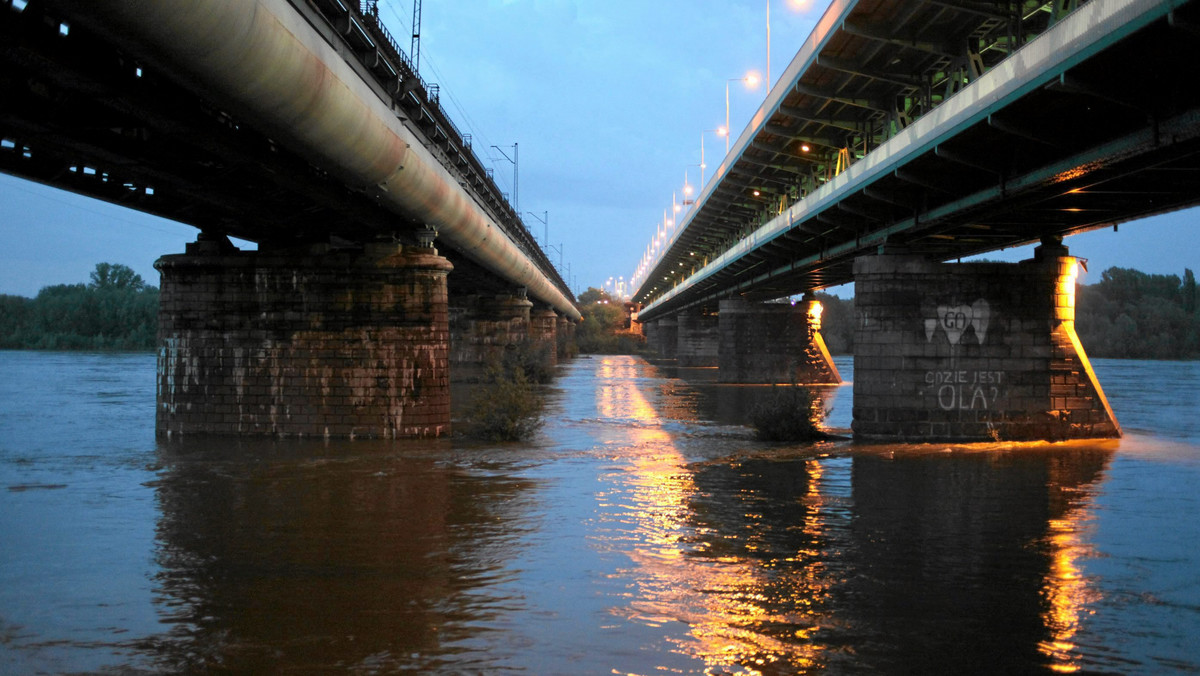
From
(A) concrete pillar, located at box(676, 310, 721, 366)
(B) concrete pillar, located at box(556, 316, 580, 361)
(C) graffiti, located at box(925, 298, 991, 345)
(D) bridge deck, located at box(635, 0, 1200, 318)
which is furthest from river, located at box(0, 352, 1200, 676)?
(B) concrete pillar, located at box(556, 316, 580, 361)

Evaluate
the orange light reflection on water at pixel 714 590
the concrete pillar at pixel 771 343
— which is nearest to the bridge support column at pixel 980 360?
the orange light reflection on water at pixel 714 590

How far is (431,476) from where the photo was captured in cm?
1694

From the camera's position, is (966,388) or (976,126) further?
(966,388)

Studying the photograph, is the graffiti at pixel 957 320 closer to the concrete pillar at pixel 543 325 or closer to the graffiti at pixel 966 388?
A: the graffiti at pixel 966 388

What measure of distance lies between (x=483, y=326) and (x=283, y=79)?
4631 centimetres

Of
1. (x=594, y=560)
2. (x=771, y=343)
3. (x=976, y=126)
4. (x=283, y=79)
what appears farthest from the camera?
(x=771, y=343)

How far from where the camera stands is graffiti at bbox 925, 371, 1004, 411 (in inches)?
883

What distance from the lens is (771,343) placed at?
52.2 m

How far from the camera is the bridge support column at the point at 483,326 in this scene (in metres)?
57.8

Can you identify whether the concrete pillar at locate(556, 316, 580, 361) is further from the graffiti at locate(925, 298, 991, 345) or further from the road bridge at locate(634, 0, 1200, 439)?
the graffiti at locate(925, 298, 991, 345)

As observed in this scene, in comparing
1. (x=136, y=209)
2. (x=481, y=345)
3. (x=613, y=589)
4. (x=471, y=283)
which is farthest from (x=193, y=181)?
(x=481, y=345)

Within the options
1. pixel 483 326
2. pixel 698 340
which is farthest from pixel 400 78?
pixel 698 340

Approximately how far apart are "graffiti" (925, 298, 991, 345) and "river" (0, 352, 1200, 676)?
9.72ft

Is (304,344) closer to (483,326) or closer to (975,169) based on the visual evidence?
(975,169)
